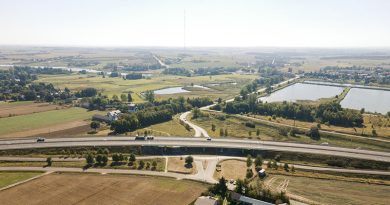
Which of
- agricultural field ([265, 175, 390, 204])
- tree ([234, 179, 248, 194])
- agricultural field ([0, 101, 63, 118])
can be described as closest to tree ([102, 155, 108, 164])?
tree ([234, 179, 248, 194])

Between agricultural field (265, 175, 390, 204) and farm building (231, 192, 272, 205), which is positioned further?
agricultural field (265, 175, 390, 204)

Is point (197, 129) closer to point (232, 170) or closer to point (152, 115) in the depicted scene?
point (152, 115)

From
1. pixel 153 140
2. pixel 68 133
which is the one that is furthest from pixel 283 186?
pixel 68 133

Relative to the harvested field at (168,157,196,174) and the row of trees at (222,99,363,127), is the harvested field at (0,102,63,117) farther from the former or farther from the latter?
the harvested field at (168,157,196,174)

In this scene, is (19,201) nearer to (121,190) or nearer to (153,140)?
(121,190)

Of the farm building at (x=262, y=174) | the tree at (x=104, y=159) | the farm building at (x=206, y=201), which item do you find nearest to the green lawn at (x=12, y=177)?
the tree at (x=104, y=159)

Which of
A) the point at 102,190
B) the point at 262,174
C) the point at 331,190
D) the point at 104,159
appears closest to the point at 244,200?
the point at 262,174
